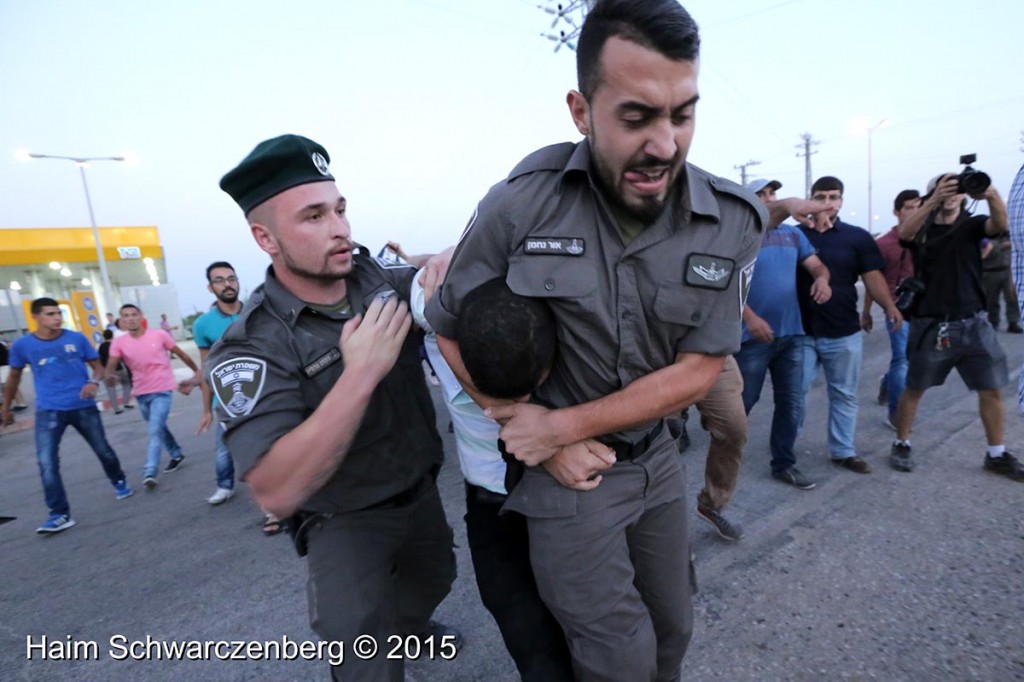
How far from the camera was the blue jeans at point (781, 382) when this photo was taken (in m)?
3.69

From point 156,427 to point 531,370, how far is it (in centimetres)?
549

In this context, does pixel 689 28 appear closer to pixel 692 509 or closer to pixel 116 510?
pixel 692 509

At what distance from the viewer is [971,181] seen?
3170 mm

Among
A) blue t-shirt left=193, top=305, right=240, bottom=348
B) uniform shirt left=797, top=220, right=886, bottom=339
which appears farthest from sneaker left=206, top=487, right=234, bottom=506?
uniform shirt left=797, top=220, right=886, bottom=339

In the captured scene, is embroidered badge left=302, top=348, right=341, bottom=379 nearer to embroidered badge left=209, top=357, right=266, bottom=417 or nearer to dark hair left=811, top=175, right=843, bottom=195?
embroidered badge left=209, top=357, right=266, bottom=417

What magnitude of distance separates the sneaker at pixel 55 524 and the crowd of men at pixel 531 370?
3963mm

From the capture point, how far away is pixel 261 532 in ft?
12.6

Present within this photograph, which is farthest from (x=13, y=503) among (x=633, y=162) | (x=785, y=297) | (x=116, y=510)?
(x=785, y=297)

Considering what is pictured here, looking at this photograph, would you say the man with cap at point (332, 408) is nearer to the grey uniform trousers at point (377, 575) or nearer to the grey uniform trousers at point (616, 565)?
the grey uniform trousers at point (377, 575)

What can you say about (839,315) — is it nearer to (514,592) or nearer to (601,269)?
(601,269)

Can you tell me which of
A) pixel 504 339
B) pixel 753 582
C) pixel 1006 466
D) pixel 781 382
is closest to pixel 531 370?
pixel 504 339

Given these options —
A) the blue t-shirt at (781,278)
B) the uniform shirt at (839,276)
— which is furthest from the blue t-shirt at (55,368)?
the uniform shirt at (839,276)

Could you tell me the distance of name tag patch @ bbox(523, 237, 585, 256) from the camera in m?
1.38

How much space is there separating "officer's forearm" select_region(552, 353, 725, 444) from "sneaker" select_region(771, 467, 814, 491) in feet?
8.83
